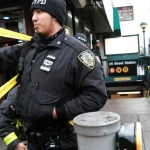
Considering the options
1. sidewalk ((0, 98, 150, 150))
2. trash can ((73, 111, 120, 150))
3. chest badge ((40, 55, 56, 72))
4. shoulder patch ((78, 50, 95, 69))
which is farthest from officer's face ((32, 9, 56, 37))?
sidewalk ((0, 98, 150, 150))

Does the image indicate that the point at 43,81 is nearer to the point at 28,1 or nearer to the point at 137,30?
the point at 28,1

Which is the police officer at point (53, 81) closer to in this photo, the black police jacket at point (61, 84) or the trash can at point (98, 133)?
the black police jacket at point (61, 84)

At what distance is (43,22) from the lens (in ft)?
6.37

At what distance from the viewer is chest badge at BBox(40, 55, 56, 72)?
74.7 inches

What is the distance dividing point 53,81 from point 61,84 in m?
0.06

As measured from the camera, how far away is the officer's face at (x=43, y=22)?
1936 mm

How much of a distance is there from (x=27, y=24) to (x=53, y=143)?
4966 millimetres

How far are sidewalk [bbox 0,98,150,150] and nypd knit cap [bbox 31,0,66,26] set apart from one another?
3275 millimetres

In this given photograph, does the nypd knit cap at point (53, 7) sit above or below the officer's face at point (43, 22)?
above

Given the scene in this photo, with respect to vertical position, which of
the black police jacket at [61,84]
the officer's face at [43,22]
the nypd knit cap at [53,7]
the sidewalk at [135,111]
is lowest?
the sidewalk at [135,111]

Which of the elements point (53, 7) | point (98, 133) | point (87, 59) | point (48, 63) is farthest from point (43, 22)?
point (98, 133)

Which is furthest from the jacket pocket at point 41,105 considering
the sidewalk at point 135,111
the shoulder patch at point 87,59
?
the sidewalk at point 135,111

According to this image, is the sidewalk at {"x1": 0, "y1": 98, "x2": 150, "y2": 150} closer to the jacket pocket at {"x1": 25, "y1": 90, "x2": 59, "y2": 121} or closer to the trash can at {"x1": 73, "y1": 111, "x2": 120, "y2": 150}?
the jacket pocket at {"x1": 25, "y1": 90, "x2": 59, "y2": 121}

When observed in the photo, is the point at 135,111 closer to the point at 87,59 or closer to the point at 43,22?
the point at 87,59
